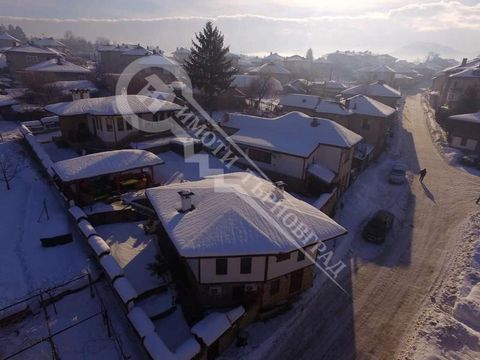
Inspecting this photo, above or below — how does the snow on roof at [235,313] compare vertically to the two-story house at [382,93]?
below

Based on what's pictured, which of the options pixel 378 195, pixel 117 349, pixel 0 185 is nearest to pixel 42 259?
pixel 117 349

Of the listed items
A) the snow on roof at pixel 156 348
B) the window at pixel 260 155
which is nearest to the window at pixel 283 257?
the snow on roof at pixel 156 348

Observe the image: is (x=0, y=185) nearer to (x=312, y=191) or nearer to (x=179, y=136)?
(x=179, y=136)

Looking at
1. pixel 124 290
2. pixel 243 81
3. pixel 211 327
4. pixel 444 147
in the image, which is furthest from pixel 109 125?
pixel 444 147

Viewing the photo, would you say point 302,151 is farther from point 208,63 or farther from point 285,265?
point 208,63

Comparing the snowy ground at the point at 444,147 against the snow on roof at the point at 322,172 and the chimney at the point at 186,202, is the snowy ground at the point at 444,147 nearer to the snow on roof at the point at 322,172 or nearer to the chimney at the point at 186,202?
the snow on roof at the point at 322,172

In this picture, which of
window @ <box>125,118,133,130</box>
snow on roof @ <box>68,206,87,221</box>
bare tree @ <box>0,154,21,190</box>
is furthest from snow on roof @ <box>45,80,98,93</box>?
snow on roof @ <box>68,206,87,221</box>

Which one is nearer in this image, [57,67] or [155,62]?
[57,67]

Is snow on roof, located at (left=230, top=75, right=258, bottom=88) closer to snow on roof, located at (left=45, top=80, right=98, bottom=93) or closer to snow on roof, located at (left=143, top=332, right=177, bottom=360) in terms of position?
snow on roof, located at (left=45, top=80, right=98, bottom=93)
